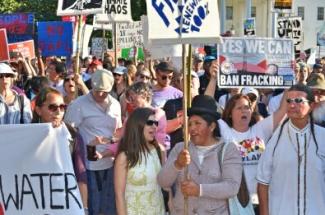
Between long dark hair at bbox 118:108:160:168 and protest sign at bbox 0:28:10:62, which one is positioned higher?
protest sign at bbox 0:28:10:62

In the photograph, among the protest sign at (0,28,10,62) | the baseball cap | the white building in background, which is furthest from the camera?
the white building in background

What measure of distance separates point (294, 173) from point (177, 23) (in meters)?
1.39

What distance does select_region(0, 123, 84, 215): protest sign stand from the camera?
5.26 meters

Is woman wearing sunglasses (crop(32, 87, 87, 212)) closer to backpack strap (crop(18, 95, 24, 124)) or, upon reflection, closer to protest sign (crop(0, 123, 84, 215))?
protest sign (crop(0, 123, 84, 215))

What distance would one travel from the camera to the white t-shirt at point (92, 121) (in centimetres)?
767

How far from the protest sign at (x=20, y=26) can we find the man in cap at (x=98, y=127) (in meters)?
8.91

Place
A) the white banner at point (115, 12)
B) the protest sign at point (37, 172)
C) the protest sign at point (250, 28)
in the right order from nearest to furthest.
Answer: the protest sign at point (37, 172)
the white banner at point (115, 12)
the protest sign at point (250, 28)

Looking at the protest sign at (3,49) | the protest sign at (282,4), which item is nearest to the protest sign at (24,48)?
the protest sign at (3,49)

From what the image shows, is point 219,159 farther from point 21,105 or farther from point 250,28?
point 250,28

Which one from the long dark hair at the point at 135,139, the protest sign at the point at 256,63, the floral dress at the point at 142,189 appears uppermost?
the protest sign at the point at 256,63

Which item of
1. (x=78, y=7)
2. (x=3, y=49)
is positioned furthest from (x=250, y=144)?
(x=78, y=7)

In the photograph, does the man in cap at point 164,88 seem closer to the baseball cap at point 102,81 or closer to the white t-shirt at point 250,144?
the baseball cap at point 102,81

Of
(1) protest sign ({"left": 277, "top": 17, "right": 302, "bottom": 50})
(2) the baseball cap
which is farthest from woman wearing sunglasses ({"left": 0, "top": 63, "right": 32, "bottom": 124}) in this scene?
(1) protest sign ({"left": 277, "top": 17, "right": 302, "bottom": 50})

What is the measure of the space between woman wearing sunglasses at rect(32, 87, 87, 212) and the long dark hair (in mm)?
327
